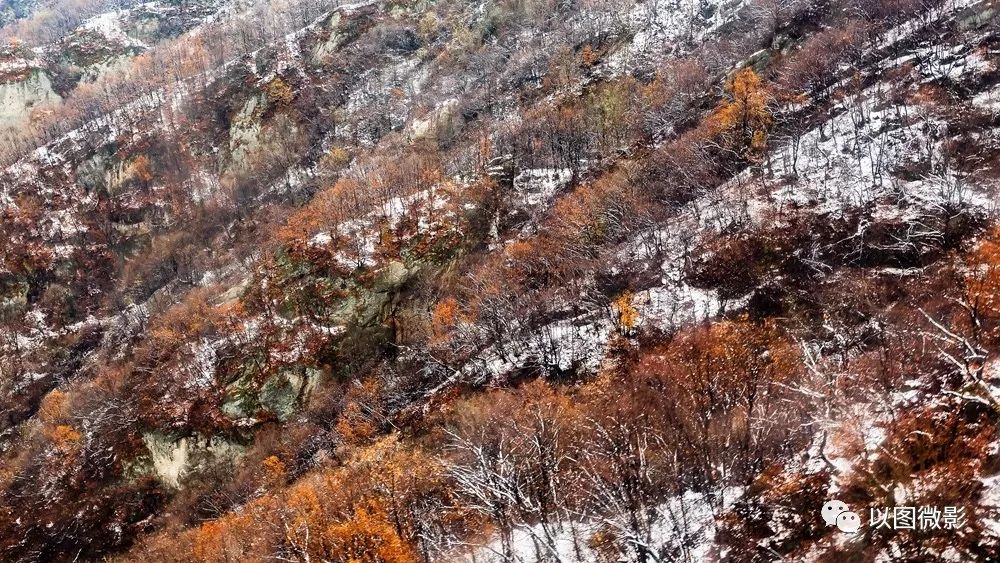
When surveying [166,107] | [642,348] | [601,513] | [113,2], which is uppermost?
[113,2]

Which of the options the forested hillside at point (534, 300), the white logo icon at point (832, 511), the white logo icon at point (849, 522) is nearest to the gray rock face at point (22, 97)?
the forested hillside at point (534, 300)

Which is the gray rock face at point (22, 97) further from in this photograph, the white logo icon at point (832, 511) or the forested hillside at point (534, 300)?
the white logo icon at point (832, 511)

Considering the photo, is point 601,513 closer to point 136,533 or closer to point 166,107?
point 136,533

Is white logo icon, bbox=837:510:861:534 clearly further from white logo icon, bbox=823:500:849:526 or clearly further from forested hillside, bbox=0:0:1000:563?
forested hillside, bbox=0:0:1000:563

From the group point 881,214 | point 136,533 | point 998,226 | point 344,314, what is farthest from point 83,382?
point 998,226

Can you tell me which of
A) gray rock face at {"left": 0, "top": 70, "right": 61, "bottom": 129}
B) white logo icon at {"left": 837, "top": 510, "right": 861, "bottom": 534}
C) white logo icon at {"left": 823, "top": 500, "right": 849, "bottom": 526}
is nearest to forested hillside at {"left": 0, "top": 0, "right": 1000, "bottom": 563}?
white logo icon at {"left": 823, "top": 500, "right": 849, "bottom": 526}

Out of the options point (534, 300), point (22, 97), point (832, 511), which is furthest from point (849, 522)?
point (22, 97)

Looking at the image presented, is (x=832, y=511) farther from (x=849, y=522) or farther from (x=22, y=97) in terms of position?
(x=22, y=97)
